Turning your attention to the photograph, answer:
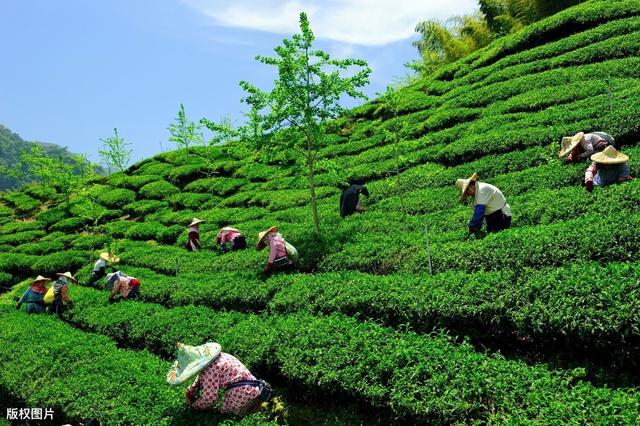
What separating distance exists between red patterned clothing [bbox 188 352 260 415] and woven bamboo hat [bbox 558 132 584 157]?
1041 cm

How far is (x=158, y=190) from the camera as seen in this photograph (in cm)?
3047

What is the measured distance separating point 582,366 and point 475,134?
13227 mm

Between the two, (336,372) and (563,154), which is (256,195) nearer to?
(563,154)

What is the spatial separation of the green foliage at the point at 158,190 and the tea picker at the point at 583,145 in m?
22.9

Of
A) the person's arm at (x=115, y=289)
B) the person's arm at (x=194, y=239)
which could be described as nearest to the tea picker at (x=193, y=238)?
the person's arm at (x=194, y=239)

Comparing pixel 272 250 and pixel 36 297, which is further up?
pixel 272 250

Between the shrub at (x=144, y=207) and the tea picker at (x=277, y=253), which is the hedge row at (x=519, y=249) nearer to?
the tea picker at (x=277, y=253)

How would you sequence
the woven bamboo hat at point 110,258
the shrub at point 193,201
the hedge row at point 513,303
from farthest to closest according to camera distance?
1. the shrub at point 193,201
2. the woven bamboo hat at point 110,258
3. the hedge row at point 513,303

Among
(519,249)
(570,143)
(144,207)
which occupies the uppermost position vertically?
(144,207)

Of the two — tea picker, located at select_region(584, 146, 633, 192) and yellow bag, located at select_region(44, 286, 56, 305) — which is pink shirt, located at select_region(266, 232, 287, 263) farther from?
yellow bag, located at select_region(44, 286, 56, 305)

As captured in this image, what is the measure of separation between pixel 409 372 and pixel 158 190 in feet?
87.3

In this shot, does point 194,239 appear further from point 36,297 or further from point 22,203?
point 22,203

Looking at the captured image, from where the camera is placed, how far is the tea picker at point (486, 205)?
34.0ft

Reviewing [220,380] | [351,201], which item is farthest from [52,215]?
[220,380]
